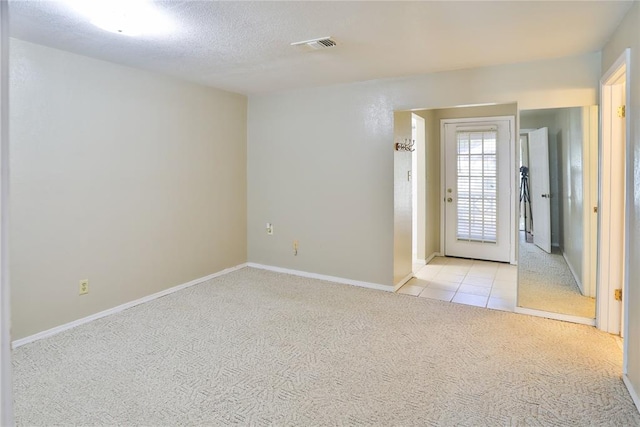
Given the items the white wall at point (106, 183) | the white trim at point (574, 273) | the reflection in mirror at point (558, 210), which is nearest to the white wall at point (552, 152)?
the reflection in mirror at point (558, 210)

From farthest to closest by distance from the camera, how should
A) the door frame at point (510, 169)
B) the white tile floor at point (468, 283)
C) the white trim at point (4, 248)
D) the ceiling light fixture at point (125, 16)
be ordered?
1. the door frame at point (510, 169)
2. the white tile floor at point (468, 283)
3. the ceiling light fixture at point (125, 16)
4. the white trim at point (4, 248)

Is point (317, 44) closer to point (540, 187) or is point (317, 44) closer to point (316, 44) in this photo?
point (316, 44)

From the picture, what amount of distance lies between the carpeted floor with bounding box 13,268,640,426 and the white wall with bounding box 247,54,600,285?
97 cm

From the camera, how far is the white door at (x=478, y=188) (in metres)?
5.41

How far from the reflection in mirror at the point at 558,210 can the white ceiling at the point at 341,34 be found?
63 centimetres

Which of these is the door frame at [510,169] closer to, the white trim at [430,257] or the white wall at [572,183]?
the white trim at [430,257]

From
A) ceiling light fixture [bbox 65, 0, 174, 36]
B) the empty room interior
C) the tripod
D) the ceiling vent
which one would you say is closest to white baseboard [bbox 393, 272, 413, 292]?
the empty room interior

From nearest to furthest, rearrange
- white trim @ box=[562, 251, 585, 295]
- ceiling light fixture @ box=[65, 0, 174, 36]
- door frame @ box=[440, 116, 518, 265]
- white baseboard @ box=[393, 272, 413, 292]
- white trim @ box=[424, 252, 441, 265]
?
ceiling light fixture @ box=[65, 0, 174, 36]
white trim @ box=[562, 251, 585, 295]
white baseboard @ box=[393, 272, 413, 292]
door frame @ box=[440, 116, 518, 265]
white trim @ box=[424, 252, 441, 265]

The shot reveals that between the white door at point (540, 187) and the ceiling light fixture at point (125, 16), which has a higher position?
the ceiling light fixture at point (125, 16)

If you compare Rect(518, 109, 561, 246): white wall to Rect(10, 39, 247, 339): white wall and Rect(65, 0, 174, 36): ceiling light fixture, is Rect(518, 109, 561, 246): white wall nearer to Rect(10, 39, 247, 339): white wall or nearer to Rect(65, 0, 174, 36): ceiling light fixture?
Rect(65, 0, 174, 36): ceiling light fixture

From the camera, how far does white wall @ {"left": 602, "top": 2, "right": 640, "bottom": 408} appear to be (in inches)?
84.4

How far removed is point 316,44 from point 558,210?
263 centimetres

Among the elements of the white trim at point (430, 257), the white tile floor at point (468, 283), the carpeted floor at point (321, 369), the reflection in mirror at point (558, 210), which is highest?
the reflection in mirror at point (558, 210)

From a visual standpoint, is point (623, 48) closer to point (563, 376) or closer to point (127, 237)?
point (563, 376)
